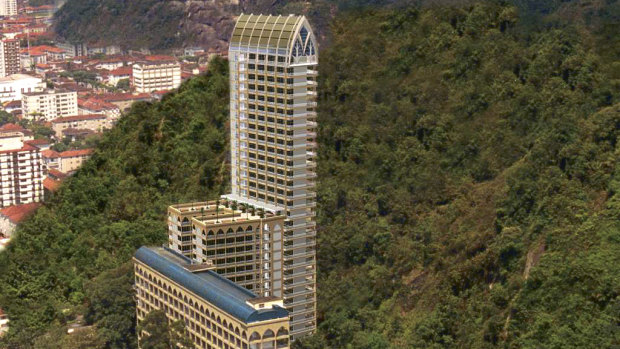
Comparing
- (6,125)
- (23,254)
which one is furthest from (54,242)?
(6,125)

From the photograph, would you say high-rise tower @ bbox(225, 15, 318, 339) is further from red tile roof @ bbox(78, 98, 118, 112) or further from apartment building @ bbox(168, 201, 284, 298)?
red tile roof @ bbox(78, 98, 118, 112)

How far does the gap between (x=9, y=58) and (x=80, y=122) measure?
24.2 m

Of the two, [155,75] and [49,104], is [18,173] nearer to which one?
[49,104]

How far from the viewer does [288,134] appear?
3372 cm

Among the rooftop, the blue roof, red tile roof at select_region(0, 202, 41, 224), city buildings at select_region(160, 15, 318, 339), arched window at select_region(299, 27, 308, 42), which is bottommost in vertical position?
red tile roof at select_region(0, 202, 41, 224)

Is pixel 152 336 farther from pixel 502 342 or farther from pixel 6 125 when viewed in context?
pixel 6 125

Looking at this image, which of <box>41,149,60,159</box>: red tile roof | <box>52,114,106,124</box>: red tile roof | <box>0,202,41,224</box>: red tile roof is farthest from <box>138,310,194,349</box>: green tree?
<box>52,114,106,124</box>: red tile roof

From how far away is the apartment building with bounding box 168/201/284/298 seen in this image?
32.7 m

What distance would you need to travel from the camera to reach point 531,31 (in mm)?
41250

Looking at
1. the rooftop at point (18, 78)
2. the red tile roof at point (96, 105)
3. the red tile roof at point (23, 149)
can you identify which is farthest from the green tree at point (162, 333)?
the rooftop at point (18, 78)

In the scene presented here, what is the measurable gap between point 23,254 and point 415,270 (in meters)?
12.8

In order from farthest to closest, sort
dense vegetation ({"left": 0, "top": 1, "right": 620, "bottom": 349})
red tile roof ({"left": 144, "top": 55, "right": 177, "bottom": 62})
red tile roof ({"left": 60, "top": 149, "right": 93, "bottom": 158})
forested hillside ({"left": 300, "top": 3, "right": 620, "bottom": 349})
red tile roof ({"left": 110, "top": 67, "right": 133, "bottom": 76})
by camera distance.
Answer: red tile roof ({"left": 110, "top": 67, "right": 133, "bottom": 76}), red tile roof ({"left": 144, "top": 55, "right": 177, "bottom": 62}), red tile roof ({"left": 60, "top": 149, "right": 93, "bottom": 158}), dense vegetation ({"left": 0, "top": 1, "right": 620, "bottom": 349}), forested hillside ({"left": 300, "top": 3, "right": 620, "bottom": 349})

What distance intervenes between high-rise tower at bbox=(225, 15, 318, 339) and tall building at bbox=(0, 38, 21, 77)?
212 feet

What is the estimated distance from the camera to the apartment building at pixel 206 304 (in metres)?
28.9
